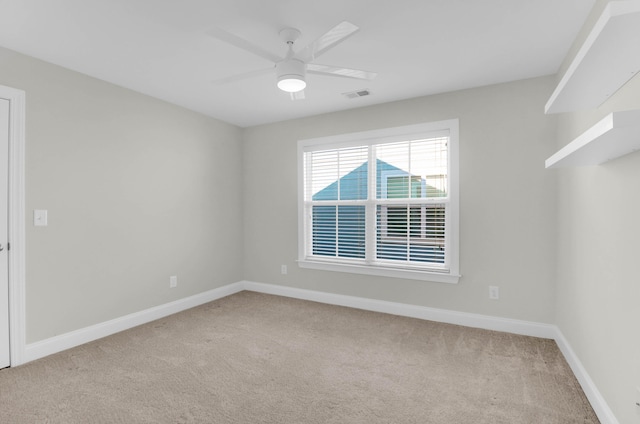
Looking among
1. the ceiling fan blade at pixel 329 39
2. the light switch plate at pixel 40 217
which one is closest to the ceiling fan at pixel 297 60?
the ceiling fan blade at pixel 329 39

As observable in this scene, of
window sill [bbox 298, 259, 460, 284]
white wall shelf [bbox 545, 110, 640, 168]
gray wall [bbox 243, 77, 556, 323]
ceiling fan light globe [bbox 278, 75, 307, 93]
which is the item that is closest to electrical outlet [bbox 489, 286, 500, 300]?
gray wall [bbox 243, 77, 556, 323]

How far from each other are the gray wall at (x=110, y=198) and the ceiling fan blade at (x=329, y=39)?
87.3 inches

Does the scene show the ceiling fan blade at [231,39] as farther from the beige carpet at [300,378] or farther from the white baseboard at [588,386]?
the white baseboard at [588,386]

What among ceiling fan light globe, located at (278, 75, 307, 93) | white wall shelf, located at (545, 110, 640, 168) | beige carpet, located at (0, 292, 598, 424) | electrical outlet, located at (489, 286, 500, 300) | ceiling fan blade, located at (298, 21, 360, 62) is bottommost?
beige carpet, located at (0, 292, 598, 424)

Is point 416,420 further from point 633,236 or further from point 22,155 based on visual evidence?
point 22,155

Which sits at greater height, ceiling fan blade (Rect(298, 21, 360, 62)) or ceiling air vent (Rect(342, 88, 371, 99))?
ceiling air vent (Rect(342, 88, 371, 99))

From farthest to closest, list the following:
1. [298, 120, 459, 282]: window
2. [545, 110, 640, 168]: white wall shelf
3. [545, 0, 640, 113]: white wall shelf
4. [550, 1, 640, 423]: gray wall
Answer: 1. [298, 120, 459, 282]: window
2. [550, 1, 640, 423]: gray wall
3. [545, 110, 640, 168]: white wall shelf
4. [545, 0, 640, 113]: white wall shelf

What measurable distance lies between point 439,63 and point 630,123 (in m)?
2.03

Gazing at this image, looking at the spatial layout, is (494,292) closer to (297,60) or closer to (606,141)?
(606,141)

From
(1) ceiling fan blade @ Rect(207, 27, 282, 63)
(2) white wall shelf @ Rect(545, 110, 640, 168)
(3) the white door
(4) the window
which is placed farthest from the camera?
(4) the window

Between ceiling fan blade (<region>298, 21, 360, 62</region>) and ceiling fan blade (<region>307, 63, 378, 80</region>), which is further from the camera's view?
ceiling fan blade (<region>307, 63, 378, 80</region>)

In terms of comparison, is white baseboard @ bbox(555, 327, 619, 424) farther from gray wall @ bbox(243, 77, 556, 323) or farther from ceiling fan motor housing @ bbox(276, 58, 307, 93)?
ceiling fan motor housing @ bbox(276, 58, 307, 93)

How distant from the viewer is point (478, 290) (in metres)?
3.34

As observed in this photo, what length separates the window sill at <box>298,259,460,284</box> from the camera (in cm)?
347
